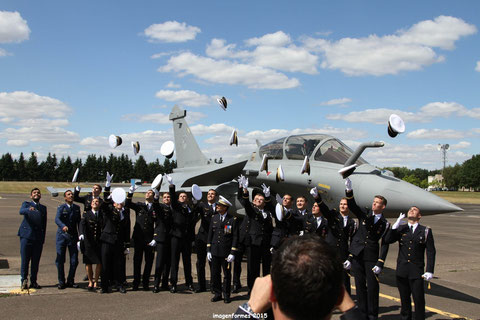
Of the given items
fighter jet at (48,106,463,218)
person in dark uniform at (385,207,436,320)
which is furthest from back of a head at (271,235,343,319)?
fighter jet at (48,106,463,218)

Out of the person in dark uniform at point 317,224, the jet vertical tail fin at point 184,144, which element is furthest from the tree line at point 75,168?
the person in dark uniform at point 317,224

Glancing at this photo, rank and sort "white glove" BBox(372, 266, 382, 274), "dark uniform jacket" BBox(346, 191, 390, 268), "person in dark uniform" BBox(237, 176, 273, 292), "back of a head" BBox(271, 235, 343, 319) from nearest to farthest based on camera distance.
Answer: "back of a head" BBox(271, 235, 343, 319), "white glove" BBox(372, 266, 382, 274), "dark uniform jacket" BBox(346, 191, 390, 268), "person in dark uniform" BBox(237, 176, 273, 292)

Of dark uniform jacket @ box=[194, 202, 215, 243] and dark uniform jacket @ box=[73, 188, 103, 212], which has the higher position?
dark uniform jacket @ box=[73, 188, 103, 212]

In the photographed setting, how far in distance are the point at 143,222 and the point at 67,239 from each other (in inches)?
54.8

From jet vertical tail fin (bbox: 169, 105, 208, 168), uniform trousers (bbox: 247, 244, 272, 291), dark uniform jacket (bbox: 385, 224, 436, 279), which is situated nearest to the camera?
dark uniform jacket (bbox: 385, 224, 436, 279)

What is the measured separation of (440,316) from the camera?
5824mm

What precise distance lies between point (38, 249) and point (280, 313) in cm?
686

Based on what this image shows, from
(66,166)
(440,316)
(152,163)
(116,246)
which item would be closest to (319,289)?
Result: (440,316)

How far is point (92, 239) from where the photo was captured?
23.8 feet

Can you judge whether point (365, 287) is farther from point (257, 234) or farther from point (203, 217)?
point (203, 217)

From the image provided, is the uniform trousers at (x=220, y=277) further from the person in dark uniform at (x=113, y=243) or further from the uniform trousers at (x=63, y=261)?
the uniform trousers at (x=63, y=261)

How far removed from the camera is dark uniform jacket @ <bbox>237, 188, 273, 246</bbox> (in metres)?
7.21

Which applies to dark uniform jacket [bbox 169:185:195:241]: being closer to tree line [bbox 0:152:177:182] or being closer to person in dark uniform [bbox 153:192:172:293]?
person in dark uniform [bbox 153:192:172:293]

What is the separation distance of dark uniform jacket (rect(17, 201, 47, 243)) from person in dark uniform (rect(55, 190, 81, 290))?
0.96 feet
